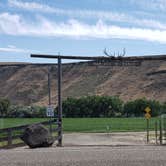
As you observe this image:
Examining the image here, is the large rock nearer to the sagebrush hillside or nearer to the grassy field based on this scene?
the grassy field

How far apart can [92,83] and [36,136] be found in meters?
118

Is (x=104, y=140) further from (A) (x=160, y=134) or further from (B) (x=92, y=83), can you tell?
(B) (x=92, y=83)

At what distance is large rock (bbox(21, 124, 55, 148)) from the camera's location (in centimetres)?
2394

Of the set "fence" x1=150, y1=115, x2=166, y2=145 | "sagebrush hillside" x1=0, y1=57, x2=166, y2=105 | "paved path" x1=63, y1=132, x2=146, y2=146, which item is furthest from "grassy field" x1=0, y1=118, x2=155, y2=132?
"sagebrush hillside" x1=0, y1=57, x2=166, y2=105

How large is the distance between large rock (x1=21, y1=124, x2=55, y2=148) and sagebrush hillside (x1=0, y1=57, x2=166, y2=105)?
95.7m

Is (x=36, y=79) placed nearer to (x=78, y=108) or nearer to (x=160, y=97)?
(x=160, y=97)

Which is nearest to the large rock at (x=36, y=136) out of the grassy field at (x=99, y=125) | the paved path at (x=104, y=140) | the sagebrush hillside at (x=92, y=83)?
the paved path at (x=104, y=140)

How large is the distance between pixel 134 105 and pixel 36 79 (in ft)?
209

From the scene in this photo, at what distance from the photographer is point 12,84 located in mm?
153875

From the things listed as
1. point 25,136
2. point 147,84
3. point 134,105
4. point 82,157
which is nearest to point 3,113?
point 134,105

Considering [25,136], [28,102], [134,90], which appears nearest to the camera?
[25,136]

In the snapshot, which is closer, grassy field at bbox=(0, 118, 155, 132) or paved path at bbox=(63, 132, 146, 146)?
paved path at bbox=(63, 132, 146, 146)

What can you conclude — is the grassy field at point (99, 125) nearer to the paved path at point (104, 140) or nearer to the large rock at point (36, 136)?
the paved path at point (104, 140)

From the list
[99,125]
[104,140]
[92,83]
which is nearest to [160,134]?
[104,140]
